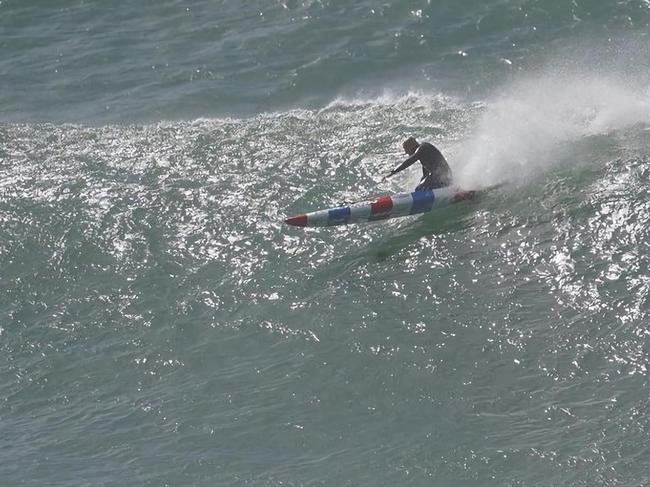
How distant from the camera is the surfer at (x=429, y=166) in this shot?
884 inches

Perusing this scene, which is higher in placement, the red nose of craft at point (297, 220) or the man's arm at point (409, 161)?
the man's arm at point (409, 161)

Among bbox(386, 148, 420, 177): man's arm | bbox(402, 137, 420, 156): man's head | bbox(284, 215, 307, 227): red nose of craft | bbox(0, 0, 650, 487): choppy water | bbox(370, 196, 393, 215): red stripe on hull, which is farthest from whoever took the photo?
bbox(402, 137, 420, 156): man's head

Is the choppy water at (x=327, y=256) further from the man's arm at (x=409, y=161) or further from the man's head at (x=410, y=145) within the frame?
the man's head at (x=410, y=145)

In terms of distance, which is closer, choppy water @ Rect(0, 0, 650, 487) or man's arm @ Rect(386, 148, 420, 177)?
choppy water @ Rect(0, 0, 650, 487)

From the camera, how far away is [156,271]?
70.1ft

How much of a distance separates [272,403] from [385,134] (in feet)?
35.8

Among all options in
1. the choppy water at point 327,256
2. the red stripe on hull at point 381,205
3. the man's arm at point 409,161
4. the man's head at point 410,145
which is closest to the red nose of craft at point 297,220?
the choppy water at point 327,256

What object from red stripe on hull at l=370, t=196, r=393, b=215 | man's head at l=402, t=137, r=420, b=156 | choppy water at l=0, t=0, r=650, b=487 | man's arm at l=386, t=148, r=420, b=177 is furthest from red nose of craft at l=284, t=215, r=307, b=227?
man's head at l=402, t=137, r=420, b=156

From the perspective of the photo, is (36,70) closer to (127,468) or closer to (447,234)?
(447,234)

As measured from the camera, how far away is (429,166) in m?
22.6

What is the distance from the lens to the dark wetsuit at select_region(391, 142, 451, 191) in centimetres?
2245

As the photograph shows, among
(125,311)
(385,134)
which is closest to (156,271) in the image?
(125,311)

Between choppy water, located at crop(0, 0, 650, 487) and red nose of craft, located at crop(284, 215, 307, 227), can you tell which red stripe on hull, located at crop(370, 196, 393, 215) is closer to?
choppy water, located at crop(0, 0, 650, 487)

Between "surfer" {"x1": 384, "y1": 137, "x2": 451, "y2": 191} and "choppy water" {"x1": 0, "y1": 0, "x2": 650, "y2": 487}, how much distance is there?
0.64 m
